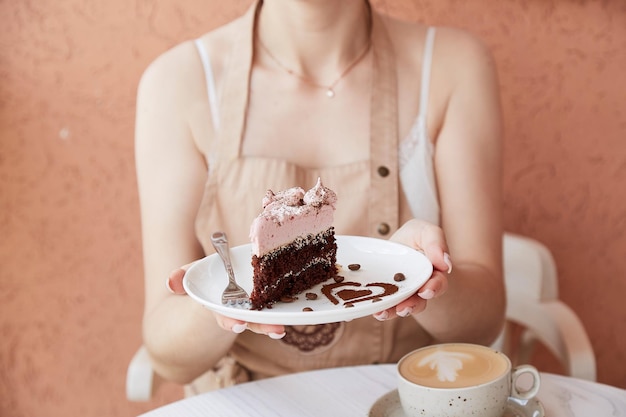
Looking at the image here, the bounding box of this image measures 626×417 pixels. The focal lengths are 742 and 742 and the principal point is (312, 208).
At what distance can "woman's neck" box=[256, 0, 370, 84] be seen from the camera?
1.49 m

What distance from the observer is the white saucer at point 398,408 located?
1.04 metres

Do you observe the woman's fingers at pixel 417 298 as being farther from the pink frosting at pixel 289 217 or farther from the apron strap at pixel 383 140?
the apron strap at pixel 383 140

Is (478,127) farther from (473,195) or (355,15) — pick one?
(355,15)

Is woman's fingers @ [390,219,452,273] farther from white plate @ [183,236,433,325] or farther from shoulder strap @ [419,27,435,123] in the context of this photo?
shoulder strap @ [419,27,435,123]

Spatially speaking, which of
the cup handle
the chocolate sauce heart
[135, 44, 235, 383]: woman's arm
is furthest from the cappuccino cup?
[135, 44, 235, 383]: woman's arm

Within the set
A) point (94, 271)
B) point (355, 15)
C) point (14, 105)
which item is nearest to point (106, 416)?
point (94, 271)

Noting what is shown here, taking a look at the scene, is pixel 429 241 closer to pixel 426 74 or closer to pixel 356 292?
pixel 356 292

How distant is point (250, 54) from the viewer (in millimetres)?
1540

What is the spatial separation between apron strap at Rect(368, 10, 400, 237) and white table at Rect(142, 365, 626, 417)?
348mm

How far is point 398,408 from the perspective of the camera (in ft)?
3.52

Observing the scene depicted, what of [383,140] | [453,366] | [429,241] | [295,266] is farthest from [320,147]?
[453,366]

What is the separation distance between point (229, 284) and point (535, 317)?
962mm

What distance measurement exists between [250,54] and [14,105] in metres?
0.75

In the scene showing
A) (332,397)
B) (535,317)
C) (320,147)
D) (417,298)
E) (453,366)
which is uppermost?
(320,147)
